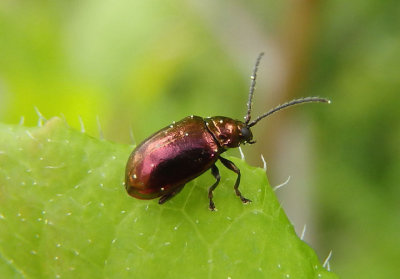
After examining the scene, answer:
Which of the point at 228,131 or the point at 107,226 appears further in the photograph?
the point at 228,131

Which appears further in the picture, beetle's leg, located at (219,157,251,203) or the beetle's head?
the beetle's head

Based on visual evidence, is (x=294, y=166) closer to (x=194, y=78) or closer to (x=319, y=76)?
(x=319, y=76)

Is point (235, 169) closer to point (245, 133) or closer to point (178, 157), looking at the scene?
A: point (178, 157)

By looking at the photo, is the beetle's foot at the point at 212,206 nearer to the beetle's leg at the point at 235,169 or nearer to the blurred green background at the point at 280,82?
the beetle's leg at the point at 235,169

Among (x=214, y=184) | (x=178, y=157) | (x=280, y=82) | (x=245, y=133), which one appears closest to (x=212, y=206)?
(x=214, y=184)

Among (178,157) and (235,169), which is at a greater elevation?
(235,169)

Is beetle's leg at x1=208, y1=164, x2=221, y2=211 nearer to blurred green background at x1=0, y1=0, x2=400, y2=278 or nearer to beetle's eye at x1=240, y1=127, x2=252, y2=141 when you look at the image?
beetle's eye at x1=240, y1=127, x2=252, y2=141

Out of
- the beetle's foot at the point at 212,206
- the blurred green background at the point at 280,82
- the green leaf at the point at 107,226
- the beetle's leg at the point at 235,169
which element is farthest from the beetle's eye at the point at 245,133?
the blurred green background at the point at 280,82

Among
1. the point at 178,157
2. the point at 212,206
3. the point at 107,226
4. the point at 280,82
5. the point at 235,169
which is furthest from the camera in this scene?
the point at 280,82

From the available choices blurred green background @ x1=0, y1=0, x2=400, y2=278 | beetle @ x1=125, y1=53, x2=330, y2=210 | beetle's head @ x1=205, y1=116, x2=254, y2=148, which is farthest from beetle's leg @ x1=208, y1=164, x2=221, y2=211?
blurred green background @ x1=0, y1=0, x2=400, y2=278
